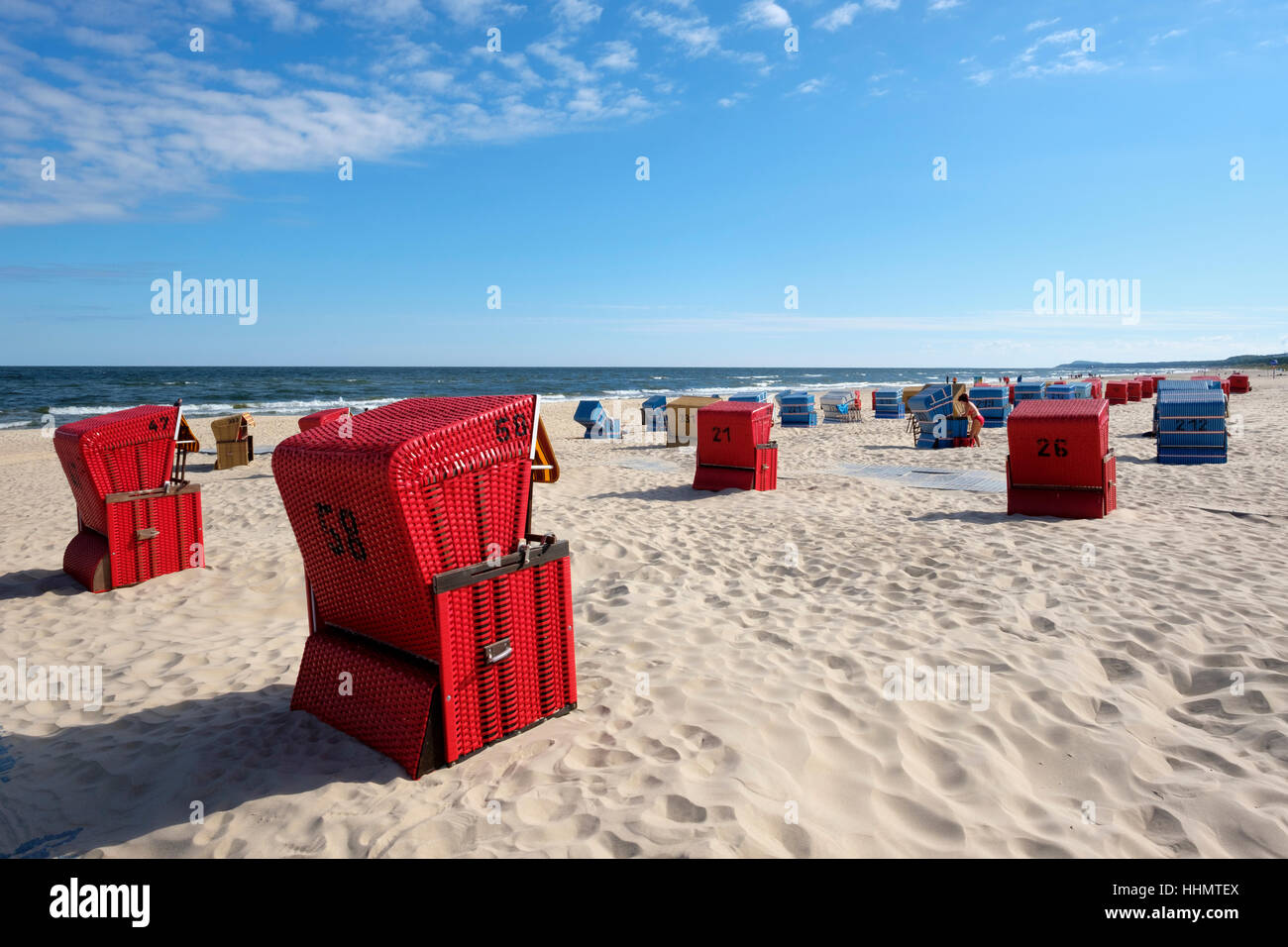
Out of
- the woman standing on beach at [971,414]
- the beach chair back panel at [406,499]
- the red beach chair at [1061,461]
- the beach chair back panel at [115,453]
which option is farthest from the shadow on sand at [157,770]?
the woman standing on beach at [971,414]

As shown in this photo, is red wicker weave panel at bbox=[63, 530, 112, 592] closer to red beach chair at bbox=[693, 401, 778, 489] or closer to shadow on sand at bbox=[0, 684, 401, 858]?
shadow on sand at bbox=[0, 684, 401, 858]

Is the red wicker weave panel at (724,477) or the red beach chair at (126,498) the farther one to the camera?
the red wicker weave panel at (724,477)

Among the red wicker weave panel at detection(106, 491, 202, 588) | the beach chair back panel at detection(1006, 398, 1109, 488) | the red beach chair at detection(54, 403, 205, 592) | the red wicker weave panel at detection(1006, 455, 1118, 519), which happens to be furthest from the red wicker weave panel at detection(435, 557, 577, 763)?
the red wicker weave panel at detection(1006, 455, 1118, 519)

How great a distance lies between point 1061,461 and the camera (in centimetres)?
826

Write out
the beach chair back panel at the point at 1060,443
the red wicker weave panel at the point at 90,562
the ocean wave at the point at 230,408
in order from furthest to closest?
the ocean wave at the point at 230,408, the beach chair back panel at the point at 1060,443, the red wicker weave panel at the point at 90,562

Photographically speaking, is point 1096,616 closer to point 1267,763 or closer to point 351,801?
point 1267,763

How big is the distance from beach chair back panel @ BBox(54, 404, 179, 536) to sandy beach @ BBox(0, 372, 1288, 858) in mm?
926

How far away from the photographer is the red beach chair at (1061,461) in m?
8.05

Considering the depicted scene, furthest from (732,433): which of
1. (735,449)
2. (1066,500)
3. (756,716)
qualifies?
(756,716)

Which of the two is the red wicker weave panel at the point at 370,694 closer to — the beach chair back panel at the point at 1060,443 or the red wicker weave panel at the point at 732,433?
the beach chair back panel at the point at 1060,443

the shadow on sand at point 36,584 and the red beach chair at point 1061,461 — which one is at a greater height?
the red beach chair at point 1061,461

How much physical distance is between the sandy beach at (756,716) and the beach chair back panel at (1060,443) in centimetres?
68
